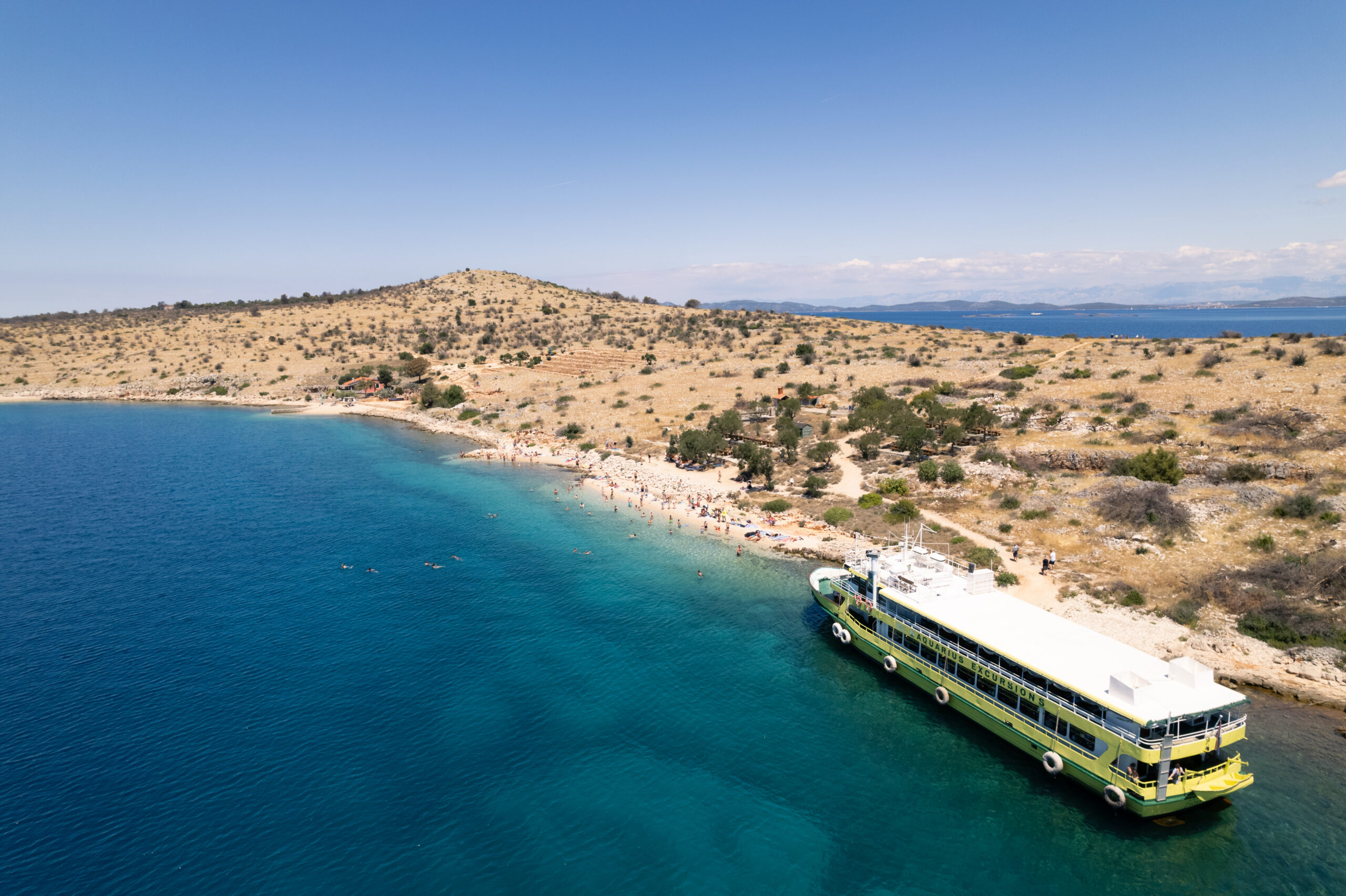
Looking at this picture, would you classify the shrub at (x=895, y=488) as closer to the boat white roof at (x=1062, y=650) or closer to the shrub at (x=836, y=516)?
the shrub at (x=836, y=516)

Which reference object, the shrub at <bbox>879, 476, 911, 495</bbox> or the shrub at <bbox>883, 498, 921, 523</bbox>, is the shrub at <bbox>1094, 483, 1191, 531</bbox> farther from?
the shrub at <bbox>879, 476, 911, 495</bbox>

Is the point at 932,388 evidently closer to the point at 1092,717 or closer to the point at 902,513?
the point at 902,513

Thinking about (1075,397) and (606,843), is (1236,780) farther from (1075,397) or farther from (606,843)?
(1075,397)

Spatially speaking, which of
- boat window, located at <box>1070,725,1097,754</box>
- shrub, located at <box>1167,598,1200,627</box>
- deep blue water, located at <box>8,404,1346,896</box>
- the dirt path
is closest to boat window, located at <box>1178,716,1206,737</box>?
boat window, located at <box>1070,725,1097,754</box>

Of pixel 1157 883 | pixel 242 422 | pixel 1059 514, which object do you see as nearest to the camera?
pixel 1157 883

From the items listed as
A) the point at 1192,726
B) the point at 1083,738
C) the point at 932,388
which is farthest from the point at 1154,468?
the point at 932,388

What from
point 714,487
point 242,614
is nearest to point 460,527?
point 242,614

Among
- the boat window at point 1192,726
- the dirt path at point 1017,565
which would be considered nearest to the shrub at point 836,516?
the dirt path at point 1017,565
